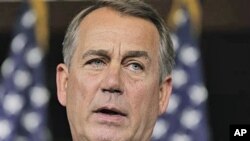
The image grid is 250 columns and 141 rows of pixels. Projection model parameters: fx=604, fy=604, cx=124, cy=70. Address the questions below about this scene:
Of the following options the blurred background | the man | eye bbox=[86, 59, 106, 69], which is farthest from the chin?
the blurred background

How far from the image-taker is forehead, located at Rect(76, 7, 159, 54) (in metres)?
1.08

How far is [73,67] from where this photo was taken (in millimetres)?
1111

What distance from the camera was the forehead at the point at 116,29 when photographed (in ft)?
3.56

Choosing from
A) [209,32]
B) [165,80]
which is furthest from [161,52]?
[209,32]

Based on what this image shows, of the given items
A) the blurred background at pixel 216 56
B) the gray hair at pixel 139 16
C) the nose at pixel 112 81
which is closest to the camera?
the nose at pixel 112 81

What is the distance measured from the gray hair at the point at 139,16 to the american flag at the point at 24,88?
117 cm

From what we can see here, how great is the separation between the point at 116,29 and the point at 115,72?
4.1 inches

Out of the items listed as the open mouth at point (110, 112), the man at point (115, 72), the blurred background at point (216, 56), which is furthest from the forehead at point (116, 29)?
the blurred background at point (216, 56)

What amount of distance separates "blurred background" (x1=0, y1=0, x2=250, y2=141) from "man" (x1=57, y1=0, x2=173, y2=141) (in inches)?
43.6

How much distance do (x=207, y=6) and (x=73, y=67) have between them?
50.1 inches

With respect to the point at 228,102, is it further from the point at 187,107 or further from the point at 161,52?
the point at 161,52

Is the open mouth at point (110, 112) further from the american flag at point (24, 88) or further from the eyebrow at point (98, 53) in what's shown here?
the american flag at point (24, 88)

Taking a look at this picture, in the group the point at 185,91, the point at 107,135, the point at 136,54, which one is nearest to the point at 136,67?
the point at 136,54

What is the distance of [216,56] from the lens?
90.1 inches
